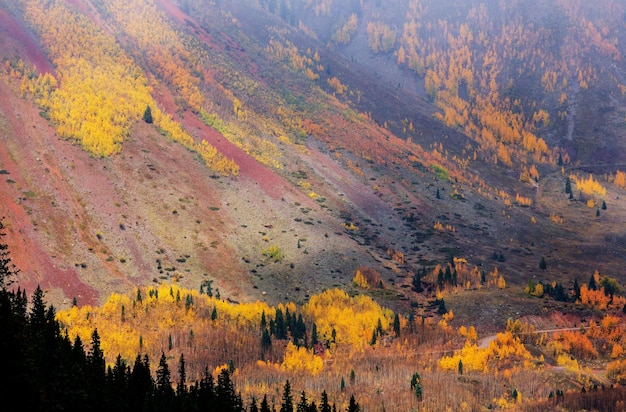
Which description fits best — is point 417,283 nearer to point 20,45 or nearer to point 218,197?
point 218,197

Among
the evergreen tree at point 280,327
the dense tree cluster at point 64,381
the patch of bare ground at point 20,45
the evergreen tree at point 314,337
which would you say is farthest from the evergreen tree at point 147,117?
the dense tree cluster at point 64,381

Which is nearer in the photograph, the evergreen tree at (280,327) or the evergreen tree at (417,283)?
the evergreen tree at (280,327)

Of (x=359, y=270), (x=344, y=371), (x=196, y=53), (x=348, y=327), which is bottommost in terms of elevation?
(x=344, y=371)

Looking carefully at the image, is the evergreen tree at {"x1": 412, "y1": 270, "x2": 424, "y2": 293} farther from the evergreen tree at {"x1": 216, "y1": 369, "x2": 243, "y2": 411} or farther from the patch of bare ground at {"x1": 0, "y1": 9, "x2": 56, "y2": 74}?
the patch of bare ground at {"x1": 0, "y1": 9, "x2": 56, "y2": 74}

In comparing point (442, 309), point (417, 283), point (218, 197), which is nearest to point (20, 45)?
point (218, 197)

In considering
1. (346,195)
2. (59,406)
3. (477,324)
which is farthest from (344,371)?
(346,195)

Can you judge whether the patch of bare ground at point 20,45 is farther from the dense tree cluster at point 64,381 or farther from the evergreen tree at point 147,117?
the dense tree cluster at point 64,381

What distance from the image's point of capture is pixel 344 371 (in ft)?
281

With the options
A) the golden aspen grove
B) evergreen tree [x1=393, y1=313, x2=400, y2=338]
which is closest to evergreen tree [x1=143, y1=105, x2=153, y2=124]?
the golden aspen grove

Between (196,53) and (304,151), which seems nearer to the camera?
(304,151)

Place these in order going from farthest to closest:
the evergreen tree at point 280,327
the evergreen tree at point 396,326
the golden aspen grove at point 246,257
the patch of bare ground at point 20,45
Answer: the patch of bare ground at point 20,45, the evergreen tree at point 396,326, the evergreen tree at point 280,327, the golden aspen grove at point 246,257

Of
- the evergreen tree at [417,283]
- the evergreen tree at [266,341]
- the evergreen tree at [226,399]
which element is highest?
the evergreen tree at [417,283]

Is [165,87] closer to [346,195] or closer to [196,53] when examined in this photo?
[196,53]

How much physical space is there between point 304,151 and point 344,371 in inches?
3746
